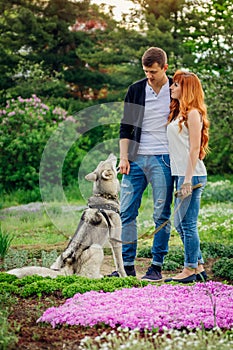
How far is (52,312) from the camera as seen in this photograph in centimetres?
434

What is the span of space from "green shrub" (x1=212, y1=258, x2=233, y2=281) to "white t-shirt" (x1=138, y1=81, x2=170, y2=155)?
1433mm

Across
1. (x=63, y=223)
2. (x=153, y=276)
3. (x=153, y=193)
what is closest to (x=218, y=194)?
(x=63, y=223)

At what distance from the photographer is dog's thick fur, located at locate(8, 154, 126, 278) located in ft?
18.7

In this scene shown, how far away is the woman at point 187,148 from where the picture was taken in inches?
221

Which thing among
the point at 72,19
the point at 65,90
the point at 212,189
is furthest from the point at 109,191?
the point at 72,19

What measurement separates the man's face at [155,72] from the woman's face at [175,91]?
0.15 metres

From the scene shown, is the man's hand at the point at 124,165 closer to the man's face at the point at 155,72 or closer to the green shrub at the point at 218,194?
the man's face at the point at 155,72

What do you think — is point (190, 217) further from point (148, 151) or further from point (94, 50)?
point (94, 50)

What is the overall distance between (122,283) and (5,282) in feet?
3.29

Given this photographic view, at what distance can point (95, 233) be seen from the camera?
5.71 meters

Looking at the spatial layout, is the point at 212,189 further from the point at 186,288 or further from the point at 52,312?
the point at 52,312

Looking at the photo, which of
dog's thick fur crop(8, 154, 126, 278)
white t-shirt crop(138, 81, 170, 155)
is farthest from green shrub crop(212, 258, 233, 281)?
white t-shirt crop(138, 81, 170, 155)

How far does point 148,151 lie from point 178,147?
297 millimetres

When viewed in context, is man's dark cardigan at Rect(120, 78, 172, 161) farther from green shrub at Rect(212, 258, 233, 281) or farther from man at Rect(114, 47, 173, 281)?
green shrub at Rect(212, 258, 233, 281)
